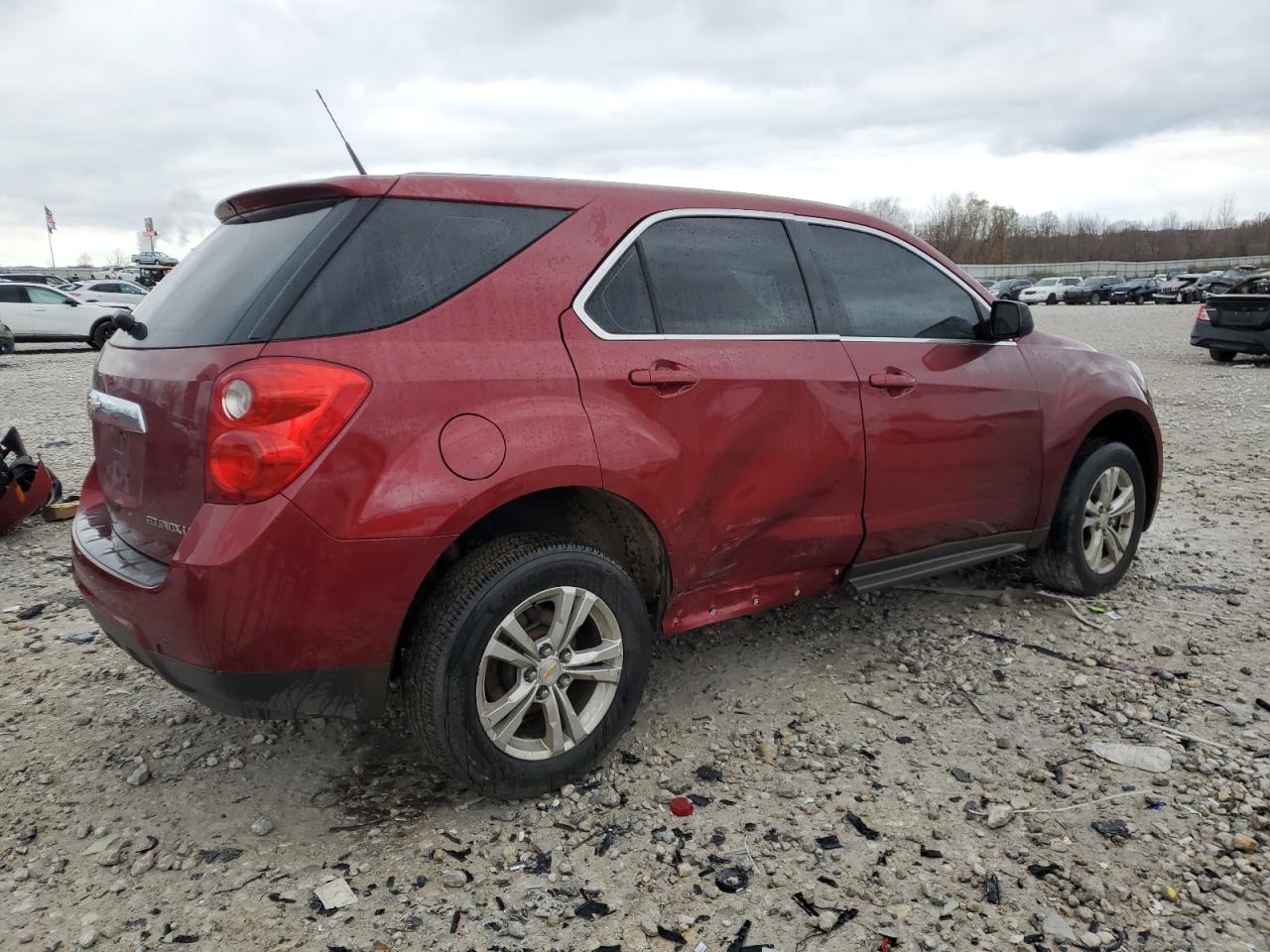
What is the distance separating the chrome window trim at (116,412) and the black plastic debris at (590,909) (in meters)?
1.71

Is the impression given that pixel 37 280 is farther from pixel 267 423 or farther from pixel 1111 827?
pixel 1111 827

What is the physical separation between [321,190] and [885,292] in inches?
83.4

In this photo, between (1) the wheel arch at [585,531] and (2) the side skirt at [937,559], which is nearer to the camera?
(1) the wheel arch at [585,531]

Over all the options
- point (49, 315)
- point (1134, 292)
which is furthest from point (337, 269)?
point (1134, 292)

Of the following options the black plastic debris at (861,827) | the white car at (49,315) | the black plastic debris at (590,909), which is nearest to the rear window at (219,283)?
the black plastic debris at (590,909)

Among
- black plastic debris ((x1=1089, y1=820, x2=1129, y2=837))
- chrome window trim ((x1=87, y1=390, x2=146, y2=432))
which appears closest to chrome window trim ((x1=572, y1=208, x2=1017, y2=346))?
chrome window trim ((x1=87, y1=390, x2=146, y2=432))

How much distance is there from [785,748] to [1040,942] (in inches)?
40.5

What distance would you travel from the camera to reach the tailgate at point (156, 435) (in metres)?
2.41

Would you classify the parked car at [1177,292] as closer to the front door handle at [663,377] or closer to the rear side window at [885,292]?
the rear side window at [885,292]

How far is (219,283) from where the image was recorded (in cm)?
269

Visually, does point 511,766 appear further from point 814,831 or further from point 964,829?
point 964,829

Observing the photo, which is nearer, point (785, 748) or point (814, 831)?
point (814, 831)

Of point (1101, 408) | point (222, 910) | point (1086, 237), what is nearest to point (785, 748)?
point (222, 910)

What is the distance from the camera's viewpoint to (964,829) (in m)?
2.69
